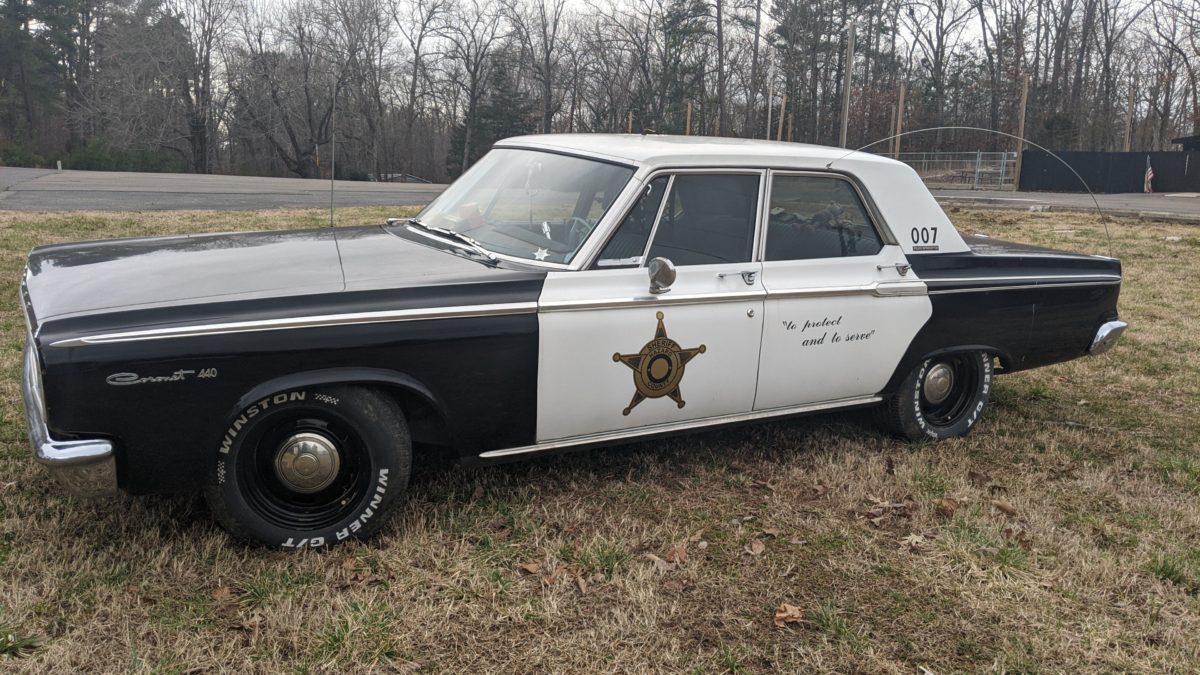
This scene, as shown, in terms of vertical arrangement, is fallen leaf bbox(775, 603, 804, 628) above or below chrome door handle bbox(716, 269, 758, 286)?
below

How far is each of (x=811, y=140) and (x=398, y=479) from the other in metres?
53.1

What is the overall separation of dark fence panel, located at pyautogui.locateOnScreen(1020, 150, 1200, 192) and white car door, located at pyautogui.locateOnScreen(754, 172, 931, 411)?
2952 cm

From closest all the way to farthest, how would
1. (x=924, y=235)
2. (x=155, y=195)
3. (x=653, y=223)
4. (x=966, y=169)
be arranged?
(x=653, y=223) < (x=924, y=235) < (x=155, y=195) < (x=966, y=169)

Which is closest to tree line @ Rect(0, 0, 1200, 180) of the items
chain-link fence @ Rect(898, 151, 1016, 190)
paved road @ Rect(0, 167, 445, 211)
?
chain-link fence @ Rect(898, 151, 1016, 190)

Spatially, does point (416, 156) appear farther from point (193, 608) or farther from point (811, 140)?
point (193, 608)

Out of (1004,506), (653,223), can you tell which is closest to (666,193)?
(653,223)

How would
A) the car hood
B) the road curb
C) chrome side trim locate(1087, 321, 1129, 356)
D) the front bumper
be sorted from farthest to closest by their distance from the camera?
the road curb, chrome side trim locate(1087, 321, 1129, 356), the car hood, the front bumper

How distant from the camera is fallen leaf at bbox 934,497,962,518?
3967 mm

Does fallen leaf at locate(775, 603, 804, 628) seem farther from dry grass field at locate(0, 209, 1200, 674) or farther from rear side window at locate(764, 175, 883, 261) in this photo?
rear side window at locate(764, 175, 883, 261)

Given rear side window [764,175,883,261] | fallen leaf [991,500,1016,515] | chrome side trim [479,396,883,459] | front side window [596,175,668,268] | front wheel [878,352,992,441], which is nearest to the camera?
chrome side trim [479,396,883,459]

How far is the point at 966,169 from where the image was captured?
1431 inches

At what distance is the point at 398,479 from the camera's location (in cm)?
332

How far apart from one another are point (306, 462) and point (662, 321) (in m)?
1.49

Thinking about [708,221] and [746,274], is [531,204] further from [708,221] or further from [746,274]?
[746,274]
